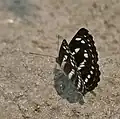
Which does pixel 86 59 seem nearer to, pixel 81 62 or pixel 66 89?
pixel 81 62

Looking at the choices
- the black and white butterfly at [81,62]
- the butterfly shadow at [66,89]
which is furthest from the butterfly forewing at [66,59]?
the butterfly shadow at [66,89]

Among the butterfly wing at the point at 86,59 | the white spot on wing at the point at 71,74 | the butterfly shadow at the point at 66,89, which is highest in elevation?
the butterfly wing at the point at 86,59

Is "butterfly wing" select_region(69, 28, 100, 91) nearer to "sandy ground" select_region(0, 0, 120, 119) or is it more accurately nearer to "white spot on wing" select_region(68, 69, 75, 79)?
"white spot on wing" select_region(68, 69, 75, 79)

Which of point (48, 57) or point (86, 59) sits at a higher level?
point (86, 59)

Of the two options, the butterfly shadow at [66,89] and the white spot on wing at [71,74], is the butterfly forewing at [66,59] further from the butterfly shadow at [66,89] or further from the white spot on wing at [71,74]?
the butterfly shadow at [66,89]

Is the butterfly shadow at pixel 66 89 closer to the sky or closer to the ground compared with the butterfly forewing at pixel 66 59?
closer to the ground

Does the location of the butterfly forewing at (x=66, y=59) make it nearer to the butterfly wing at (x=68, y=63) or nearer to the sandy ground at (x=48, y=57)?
the butterfly wing at (x=68, y=63)

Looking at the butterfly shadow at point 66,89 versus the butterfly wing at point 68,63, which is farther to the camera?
the butterfly shadow at point 66,89

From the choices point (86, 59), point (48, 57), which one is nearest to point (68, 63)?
point (86, 59)
